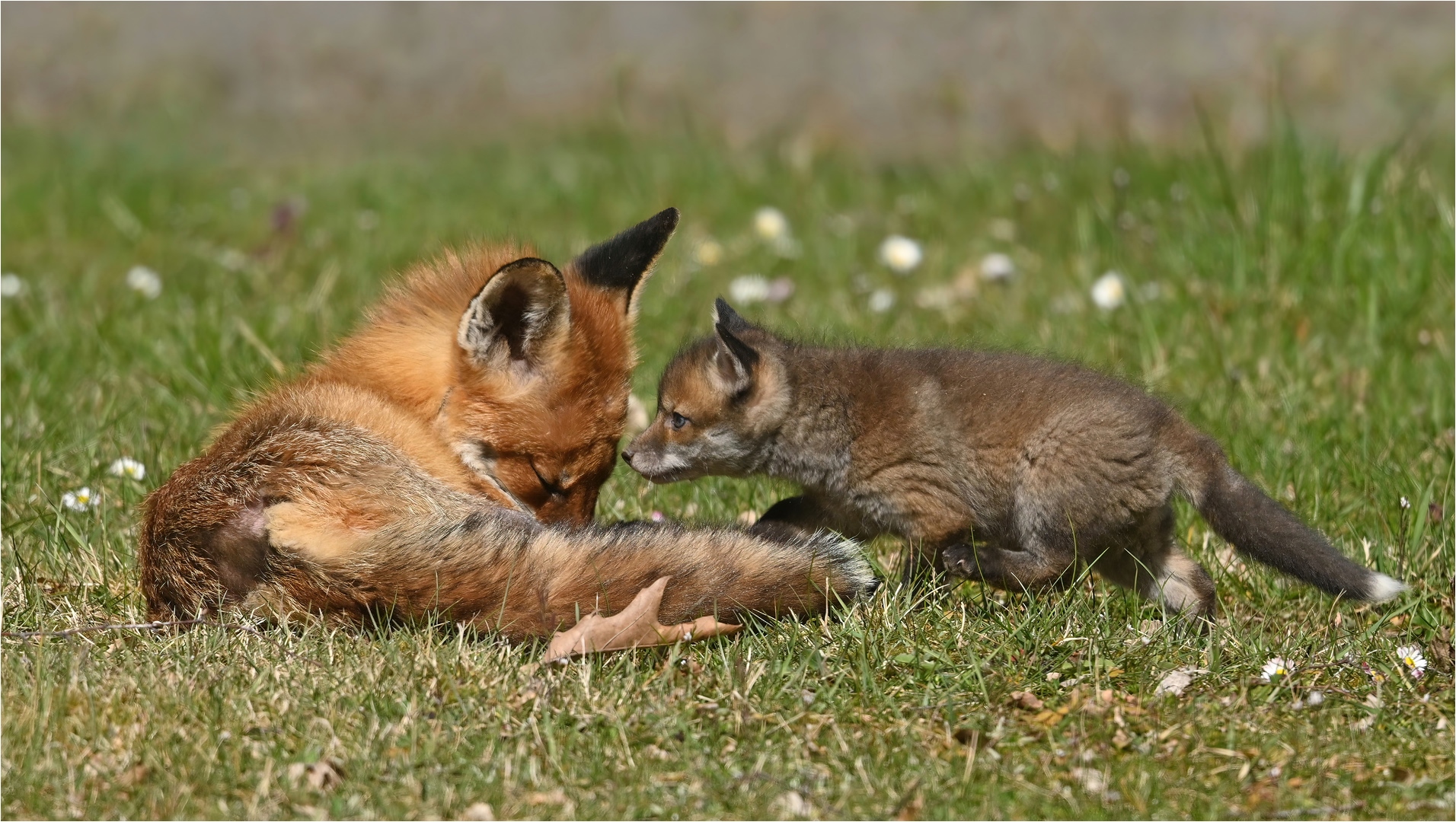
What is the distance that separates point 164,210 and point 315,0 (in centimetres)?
414

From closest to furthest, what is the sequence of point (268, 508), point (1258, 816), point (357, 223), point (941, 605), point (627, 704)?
point (1258, 816) → point (627, 704) → point (268, 508) → point (941, 605) → point (357, 223)

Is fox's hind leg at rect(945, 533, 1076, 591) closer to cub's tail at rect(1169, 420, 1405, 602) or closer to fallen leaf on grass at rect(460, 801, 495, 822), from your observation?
cub's tail at rect(1169, 420, 1405, 602)

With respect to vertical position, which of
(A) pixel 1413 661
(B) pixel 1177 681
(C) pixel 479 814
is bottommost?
(A) pixel 1413 661

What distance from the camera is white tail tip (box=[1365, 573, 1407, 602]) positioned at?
416 cm

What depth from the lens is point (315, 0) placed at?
42.4ft

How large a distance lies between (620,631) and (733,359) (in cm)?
130

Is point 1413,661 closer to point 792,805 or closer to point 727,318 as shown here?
point 792,805

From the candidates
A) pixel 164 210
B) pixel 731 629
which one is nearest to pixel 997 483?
pixel 731 629

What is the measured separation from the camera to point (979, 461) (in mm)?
4449

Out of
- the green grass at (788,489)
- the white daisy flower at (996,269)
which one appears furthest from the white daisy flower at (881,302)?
the white daisy flower at (996,269)

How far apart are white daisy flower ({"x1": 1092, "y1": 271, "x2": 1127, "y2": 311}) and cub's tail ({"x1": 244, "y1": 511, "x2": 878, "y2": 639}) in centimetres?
411

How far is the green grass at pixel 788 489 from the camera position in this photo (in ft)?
10.9

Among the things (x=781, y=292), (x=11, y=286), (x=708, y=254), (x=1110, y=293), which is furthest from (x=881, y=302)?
(x=11, y=286)

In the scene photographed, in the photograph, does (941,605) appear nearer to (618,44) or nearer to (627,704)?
(627,704)
